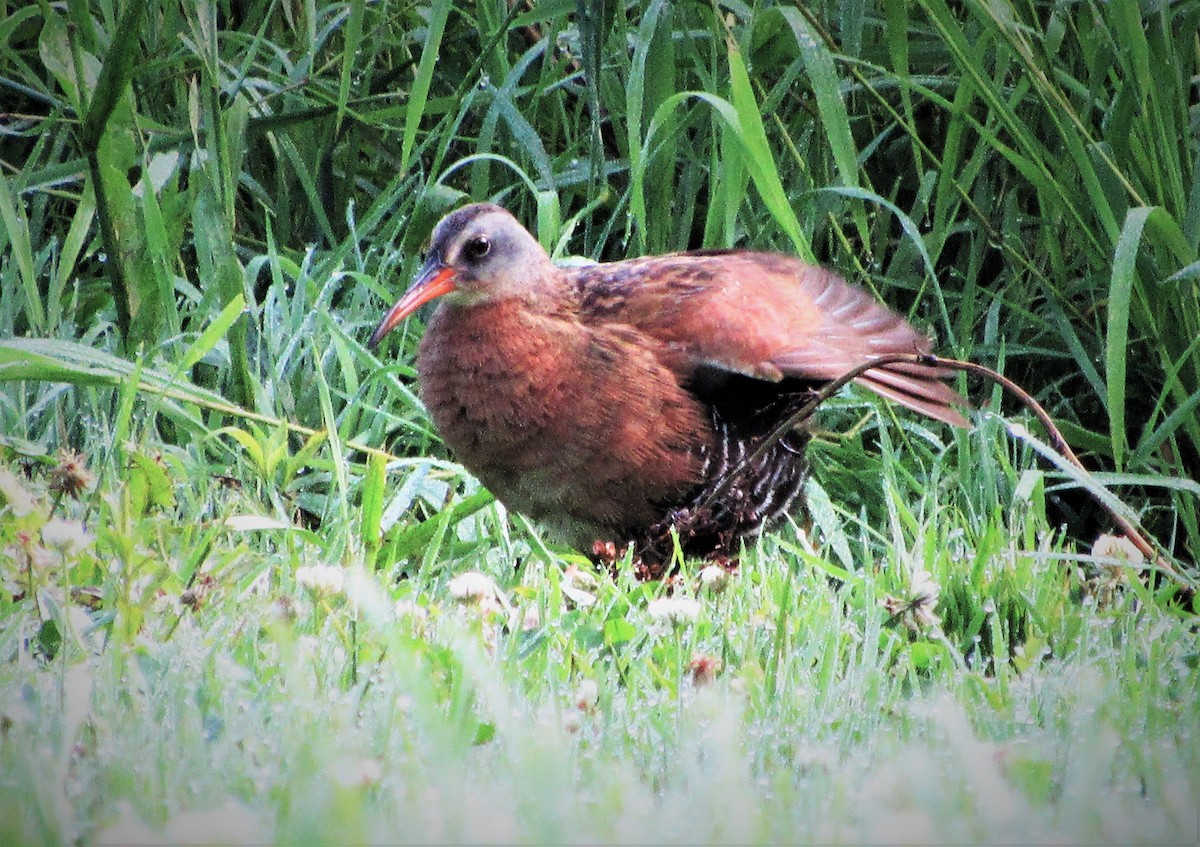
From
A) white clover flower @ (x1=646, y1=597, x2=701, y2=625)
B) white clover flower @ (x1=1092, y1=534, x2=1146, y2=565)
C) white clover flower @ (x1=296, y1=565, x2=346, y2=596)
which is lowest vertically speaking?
white clover flower @ (x1=1092, y1=534, x2=1146, y2=565)

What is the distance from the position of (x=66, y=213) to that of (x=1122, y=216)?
2329 millimetres

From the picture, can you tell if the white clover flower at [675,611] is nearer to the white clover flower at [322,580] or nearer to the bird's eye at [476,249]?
the white clover flower at [322,580]

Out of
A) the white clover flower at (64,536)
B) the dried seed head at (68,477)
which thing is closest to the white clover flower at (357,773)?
the white clover flower at (64,536)

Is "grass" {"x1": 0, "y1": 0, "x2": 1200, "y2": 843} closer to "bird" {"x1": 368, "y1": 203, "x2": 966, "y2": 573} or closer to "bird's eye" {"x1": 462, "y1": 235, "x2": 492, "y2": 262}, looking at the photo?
"bird" {"x1": 368, "y1": 203, "x2": 966, "y2": 573}

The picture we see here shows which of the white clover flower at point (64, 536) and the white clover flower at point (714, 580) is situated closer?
the white clover flower at point (64, 536)

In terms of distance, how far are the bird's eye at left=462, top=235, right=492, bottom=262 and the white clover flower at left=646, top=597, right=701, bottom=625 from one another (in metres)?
0.78

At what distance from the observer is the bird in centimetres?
257

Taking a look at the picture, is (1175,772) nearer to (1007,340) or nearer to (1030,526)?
(1030,526)

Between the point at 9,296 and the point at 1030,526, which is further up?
the point at 9,296

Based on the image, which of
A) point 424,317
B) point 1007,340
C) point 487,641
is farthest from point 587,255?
point 487,641

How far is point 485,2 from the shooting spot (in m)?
3.33

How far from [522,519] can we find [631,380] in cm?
44

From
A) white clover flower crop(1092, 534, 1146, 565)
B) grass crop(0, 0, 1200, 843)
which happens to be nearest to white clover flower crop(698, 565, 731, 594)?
grass crop(0, 0, 1200, 843)

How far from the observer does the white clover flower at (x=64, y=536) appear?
1.92m
